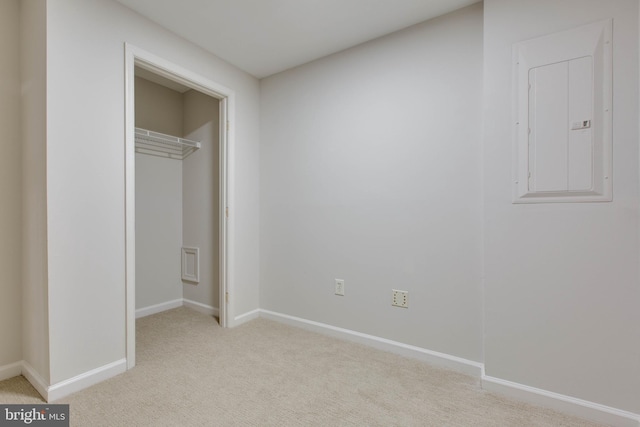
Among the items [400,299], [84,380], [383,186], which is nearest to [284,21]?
[383,186]

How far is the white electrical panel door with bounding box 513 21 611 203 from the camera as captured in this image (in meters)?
1.52

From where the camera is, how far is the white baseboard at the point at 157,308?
3.00 m

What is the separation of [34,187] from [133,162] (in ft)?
1.70

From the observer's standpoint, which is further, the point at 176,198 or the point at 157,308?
the point at 176,198

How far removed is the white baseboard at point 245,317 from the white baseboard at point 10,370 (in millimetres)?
1364

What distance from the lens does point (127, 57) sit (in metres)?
1.97

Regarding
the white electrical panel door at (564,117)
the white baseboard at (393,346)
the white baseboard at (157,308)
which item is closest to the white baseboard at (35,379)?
the white baseboard at (157,308)

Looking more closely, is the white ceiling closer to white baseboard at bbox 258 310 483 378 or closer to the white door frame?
the white door frame

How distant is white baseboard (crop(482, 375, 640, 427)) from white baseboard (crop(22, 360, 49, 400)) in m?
2.48

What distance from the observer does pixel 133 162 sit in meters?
2.01

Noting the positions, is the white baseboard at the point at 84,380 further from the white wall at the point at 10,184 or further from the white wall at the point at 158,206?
the white wall at the point at 158,206

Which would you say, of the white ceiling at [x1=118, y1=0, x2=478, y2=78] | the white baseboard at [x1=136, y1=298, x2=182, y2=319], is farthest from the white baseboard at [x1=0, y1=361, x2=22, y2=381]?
the white ceiling at [x1=118, y1=0, x2=478, y2=78]

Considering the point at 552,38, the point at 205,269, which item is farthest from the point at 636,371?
the point at 205,269

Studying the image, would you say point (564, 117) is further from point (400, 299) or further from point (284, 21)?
point (284, 21)
